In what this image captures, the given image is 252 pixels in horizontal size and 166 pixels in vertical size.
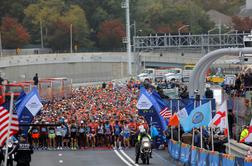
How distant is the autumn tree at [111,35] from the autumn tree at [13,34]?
12.8 m

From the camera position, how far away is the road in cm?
3722

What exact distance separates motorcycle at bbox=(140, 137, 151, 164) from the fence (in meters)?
1.08

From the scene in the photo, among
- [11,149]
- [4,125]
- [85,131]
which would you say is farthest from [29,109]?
[4,125]

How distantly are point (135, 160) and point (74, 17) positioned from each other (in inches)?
4718

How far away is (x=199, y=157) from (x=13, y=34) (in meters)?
116

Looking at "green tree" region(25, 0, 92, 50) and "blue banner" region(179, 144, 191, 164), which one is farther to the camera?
"green tree" region(25, 0, 92, 50)

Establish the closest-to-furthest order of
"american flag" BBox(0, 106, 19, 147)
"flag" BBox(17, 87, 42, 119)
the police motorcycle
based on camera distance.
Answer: "american flag" BBox(0, 106, 19, 147), the police motorcycle, "flag" BBox(17, 87, 42, 119)

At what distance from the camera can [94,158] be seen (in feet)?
132

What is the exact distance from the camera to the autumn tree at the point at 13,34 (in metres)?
145

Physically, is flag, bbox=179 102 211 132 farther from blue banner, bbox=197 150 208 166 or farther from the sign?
the sign

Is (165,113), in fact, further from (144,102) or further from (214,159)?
(214,159)

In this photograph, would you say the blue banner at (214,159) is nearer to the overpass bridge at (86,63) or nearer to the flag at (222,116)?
the flag at (222,116)

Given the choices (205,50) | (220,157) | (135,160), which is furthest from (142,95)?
(205,50)

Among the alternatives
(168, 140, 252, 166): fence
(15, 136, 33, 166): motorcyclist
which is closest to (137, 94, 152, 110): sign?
(168, 140, 252, 166): fence
